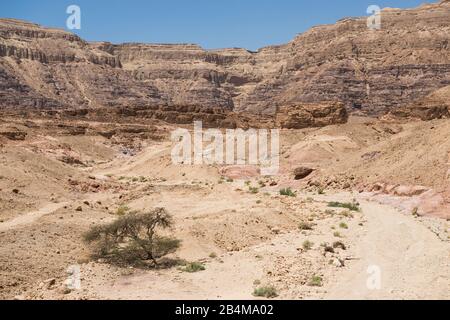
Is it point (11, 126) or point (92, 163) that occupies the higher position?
point (11, 126)

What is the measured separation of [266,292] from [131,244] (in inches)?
222

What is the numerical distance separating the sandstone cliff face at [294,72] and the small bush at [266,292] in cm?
10087

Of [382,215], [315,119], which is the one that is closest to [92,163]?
[315,119]

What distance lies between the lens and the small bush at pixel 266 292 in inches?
482

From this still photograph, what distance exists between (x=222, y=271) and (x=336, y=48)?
137769 mm

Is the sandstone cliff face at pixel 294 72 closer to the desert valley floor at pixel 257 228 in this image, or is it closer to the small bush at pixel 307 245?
the desert valley floor at pixel 257 228

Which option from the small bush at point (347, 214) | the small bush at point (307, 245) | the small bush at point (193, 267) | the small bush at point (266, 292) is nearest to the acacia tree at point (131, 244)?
the small bush at point (193, 267)

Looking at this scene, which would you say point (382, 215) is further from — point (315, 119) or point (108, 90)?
point (108, 90)

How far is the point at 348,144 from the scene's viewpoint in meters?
49.0

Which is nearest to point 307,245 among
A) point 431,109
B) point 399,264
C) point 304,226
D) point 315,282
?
point 399,264

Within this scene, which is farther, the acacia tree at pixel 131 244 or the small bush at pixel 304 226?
the small bush at pixel 304 226

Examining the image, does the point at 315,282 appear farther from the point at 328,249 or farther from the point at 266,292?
the point at 328,249

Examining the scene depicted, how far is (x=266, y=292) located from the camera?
12.3m

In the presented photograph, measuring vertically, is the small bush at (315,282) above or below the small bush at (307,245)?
below
